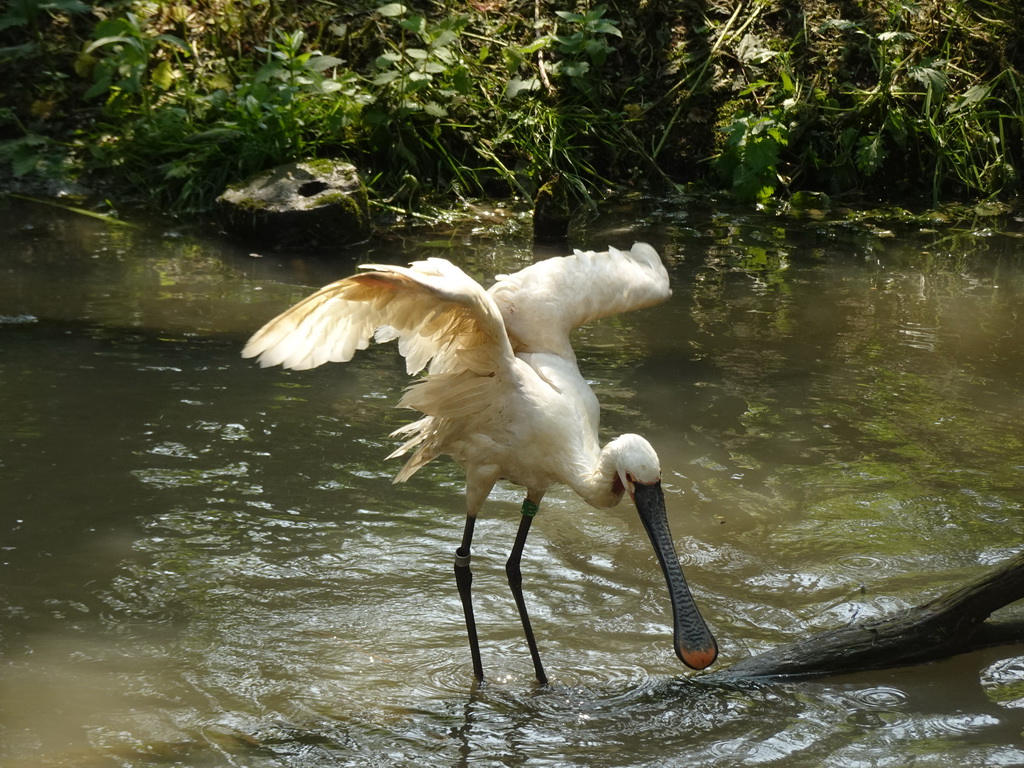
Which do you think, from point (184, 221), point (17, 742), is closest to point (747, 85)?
point (184, 221)

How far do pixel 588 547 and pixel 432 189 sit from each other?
249 inches

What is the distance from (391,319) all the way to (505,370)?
0.48 m

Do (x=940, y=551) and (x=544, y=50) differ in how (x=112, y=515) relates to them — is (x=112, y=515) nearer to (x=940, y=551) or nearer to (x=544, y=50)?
(x=940, y=551)

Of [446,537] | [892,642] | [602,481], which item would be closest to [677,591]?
[602,481]

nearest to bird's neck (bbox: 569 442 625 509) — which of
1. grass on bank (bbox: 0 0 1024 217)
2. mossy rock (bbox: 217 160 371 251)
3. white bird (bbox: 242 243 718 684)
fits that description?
white bird (bbox: 242 243 718 684)

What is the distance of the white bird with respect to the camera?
416 centimetres

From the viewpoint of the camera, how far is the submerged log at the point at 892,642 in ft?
13.1

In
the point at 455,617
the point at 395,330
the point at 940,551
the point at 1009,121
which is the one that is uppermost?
the point at 1009,121

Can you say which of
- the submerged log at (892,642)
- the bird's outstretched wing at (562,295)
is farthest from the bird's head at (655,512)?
the bird's outstretched wing at (562,295)

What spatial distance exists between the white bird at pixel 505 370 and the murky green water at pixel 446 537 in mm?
Result: 357

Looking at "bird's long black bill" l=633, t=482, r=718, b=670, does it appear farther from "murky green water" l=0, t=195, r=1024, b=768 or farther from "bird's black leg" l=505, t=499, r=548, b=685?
"bird's black leg" l=505, t=499, r=548, b=685

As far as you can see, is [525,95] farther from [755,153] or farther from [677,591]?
[677,591]

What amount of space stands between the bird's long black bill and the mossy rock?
5989 millimetres

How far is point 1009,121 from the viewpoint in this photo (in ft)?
39.7
